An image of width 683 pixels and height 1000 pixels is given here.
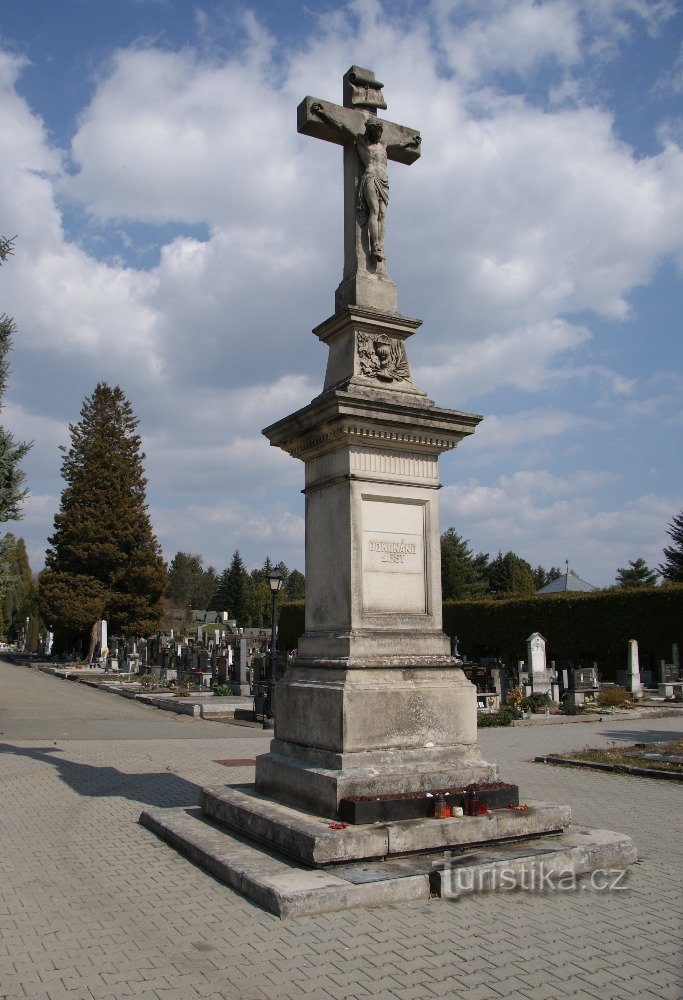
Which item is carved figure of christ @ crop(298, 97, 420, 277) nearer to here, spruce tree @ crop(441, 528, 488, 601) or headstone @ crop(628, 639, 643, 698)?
headstone @ crop(628, 639, 643, 698)

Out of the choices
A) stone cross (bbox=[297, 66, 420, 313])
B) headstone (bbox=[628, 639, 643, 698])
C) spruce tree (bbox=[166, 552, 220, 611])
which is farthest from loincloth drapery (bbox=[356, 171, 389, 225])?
spruce tree (bbox=[166, 552, 220, 611])

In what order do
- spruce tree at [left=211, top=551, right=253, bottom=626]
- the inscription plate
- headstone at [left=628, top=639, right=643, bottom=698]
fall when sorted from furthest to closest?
spruce tree at [left=211, top=551, right=253, bottom=626], headstone at [left=628, top=639, right=643, bottom=698], the inscription plate

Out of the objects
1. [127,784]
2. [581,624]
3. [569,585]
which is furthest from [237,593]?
[127,784]

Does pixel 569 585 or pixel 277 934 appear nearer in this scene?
pixel 277 934

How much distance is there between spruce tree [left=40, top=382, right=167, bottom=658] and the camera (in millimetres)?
43875

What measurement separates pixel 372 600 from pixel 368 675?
24.5 inches

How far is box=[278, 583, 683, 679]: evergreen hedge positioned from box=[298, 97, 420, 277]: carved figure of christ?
85.4ft

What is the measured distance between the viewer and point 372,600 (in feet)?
21.1

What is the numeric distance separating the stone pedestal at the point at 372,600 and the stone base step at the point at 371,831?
292 mm

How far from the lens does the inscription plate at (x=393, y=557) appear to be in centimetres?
648

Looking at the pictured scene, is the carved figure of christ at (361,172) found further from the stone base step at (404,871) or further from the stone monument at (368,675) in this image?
the stone base step at (404,871)

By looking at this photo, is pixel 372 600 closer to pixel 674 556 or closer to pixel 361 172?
pixel 361 172

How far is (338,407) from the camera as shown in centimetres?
631

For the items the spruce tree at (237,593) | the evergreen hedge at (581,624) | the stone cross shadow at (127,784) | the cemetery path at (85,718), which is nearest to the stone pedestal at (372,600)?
the stone cross shadow at (127,784)
